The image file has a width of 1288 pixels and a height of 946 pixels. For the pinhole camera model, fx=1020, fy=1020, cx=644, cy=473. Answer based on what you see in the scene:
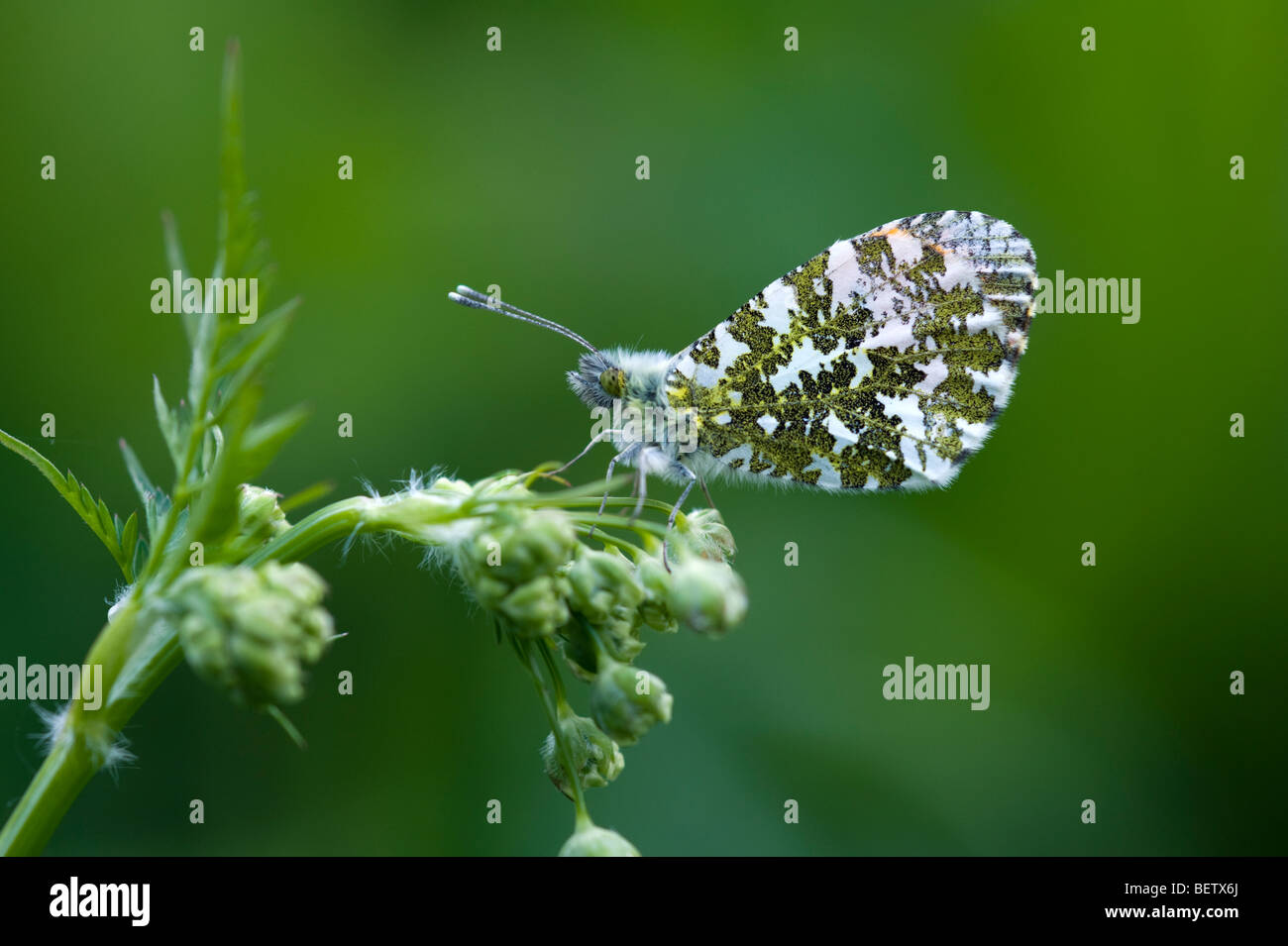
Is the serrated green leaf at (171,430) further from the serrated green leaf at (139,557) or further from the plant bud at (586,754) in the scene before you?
the plant bud at (586,754)

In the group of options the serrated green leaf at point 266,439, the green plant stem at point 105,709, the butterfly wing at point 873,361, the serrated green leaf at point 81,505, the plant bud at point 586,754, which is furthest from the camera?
the butterfly wing at point 873,361

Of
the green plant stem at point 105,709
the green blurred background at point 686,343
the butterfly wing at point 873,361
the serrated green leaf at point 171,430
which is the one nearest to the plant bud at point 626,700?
the green plant stem at point 105,709

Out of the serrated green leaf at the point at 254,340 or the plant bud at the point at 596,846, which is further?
the plant bud at the point at 596,846

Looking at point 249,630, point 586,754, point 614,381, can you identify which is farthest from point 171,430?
point 614,381

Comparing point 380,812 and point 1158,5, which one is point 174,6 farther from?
point 1158,5

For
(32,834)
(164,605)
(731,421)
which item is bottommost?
(32,834)

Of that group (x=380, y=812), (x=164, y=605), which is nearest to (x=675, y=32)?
(x=380, y=812)
